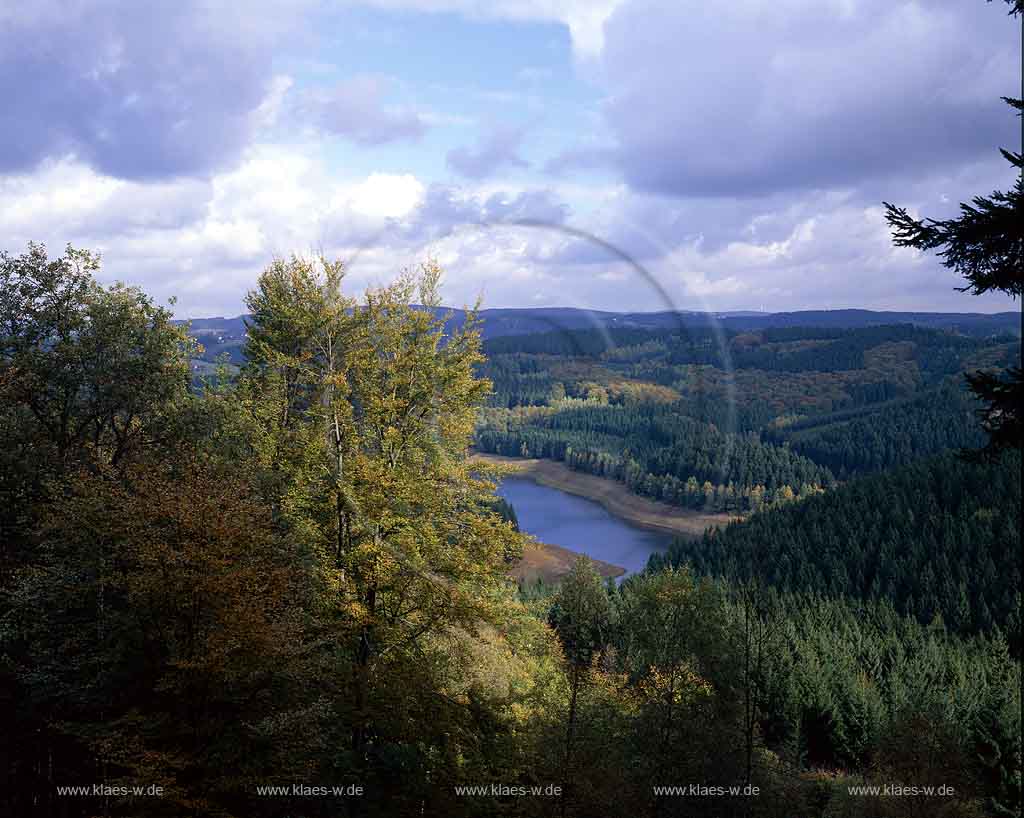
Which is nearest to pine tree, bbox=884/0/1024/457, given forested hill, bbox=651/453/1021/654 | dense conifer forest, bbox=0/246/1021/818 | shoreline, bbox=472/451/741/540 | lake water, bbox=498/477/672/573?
dense conifer forest, bbox=0/246/1021/818

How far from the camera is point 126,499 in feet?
52.7

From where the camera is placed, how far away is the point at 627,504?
108 meters

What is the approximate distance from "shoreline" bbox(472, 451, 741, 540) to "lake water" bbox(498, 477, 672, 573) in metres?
2.37

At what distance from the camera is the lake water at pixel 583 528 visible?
3847 inches

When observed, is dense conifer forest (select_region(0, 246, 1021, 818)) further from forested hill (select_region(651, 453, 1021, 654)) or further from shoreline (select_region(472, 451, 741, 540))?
shoreline (select_region(472, 451, 741, 540))

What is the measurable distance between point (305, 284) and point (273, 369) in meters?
3.29

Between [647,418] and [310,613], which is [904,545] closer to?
[647,418]

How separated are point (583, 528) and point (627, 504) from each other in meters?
7.76

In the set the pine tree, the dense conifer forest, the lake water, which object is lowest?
the lake water

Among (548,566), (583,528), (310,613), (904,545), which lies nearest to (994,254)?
(310,613)

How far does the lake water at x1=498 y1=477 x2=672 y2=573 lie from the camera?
97.7 meters

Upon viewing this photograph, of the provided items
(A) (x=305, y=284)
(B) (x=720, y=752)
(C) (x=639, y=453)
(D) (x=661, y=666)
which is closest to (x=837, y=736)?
(D) (x=661, y=666)

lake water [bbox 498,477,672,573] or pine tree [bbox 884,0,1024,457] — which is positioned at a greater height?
pine tree [bbox 884,0,1024,457]

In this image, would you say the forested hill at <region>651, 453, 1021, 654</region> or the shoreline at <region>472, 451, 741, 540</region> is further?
the shoreline at <region>472, 451, 741, 540</region>
